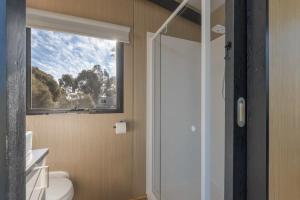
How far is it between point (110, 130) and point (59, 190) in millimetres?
707

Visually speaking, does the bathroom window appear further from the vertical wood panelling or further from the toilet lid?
the vertical wood panelling

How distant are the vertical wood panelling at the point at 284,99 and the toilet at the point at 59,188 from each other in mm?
1372

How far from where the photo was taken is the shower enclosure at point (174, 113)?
1.53 m

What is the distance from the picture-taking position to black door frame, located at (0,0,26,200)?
31 centimetres

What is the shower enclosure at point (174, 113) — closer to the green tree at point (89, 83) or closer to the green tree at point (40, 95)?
the green tree at point (89, 83)

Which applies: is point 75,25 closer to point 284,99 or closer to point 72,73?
point 72,73

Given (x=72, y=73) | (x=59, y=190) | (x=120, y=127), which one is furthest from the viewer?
(x=120, y=127)

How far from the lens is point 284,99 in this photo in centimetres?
54

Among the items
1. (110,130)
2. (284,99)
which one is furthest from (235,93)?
(110,130)

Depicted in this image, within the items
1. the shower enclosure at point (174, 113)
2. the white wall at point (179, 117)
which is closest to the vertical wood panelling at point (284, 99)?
the shower enclosure at point (174, 113)

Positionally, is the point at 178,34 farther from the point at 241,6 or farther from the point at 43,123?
the point at 43,123

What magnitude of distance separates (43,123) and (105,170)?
751 mm

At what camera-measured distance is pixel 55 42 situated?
5.98 feet

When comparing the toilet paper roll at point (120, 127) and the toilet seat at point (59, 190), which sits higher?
the toilet paper roll at point (120, 127)
